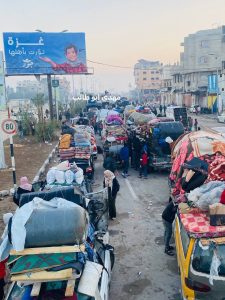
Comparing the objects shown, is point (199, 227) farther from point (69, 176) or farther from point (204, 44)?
point (204, 44)

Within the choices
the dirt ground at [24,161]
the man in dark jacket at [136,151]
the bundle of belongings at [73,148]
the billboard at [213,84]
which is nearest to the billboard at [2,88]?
the dirt ground at [24,161]

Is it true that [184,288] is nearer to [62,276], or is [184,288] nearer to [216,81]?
[62,276]

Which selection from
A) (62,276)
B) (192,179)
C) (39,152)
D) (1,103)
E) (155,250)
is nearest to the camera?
(62,276)

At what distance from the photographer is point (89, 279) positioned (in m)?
4.39

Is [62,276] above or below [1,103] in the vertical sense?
below

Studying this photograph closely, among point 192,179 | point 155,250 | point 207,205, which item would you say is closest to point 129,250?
point 155,250

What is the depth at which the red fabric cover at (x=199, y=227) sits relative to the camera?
4910mm

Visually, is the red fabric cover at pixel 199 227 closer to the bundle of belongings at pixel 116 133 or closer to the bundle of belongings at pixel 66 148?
the bundle of belongings at pixel 66 148

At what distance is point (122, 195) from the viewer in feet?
40.1

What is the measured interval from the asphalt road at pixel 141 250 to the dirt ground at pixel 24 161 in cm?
326

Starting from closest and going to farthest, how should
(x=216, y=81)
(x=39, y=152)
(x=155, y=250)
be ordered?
(x=155, y=250), (x=39, y=152), (x=216, y=81)

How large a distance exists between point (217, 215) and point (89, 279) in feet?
6.95

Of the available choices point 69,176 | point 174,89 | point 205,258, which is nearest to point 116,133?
point 69,176

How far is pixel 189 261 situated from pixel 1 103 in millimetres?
13957
